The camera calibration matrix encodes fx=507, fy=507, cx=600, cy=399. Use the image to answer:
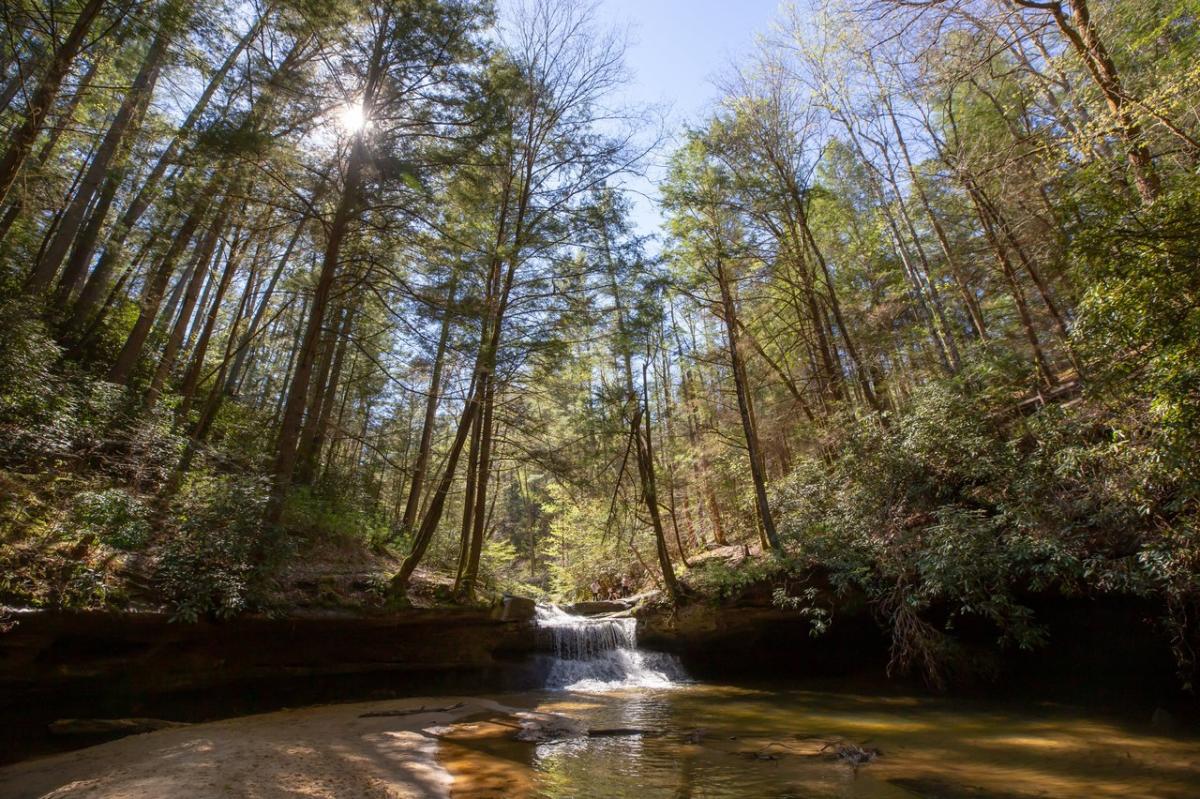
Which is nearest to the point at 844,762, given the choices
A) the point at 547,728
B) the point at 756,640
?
the point at 547,728

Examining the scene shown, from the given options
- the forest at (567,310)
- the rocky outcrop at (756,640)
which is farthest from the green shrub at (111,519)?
the rocky outcrop at (756,640)

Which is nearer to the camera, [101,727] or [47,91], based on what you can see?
[101,727]

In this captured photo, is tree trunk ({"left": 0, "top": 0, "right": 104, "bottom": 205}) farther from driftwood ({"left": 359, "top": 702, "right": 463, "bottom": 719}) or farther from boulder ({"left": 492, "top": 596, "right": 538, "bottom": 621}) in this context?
boulder ({"left": 492, "top": 596, "right": 538, "bottom": 621})

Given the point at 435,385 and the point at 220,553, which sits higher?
the point at 435,385

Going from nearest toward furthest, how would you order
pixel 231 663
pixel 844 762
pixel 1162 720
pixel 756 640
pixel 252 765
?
pixel 252 765
pixel 844 762
pixel 1162 720
pixel 231 663
pixel 756 640

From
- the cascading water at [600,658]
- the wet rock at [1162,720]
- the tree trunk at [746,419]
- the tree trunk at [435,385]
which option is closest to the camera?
the wet rock at [1162,720]

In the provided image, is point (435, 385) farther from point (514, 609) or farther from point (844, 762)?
point (844, 762)

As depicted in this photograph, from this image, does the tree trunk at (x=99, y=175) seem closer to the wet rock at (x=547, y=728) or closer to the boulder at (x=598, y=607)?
the wet rock at (x=547, y=728)

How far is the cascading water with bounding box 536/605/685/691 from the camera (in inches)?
436

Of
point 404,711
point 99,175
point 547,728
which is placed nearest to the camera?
point 547,728

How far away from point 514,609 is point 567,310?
6.57 m

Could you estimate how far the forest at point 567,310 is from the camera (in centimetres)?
593

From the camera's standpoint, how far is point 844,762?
536 centimetres

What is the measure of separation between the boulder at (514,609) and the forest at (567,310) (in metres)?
0.33
